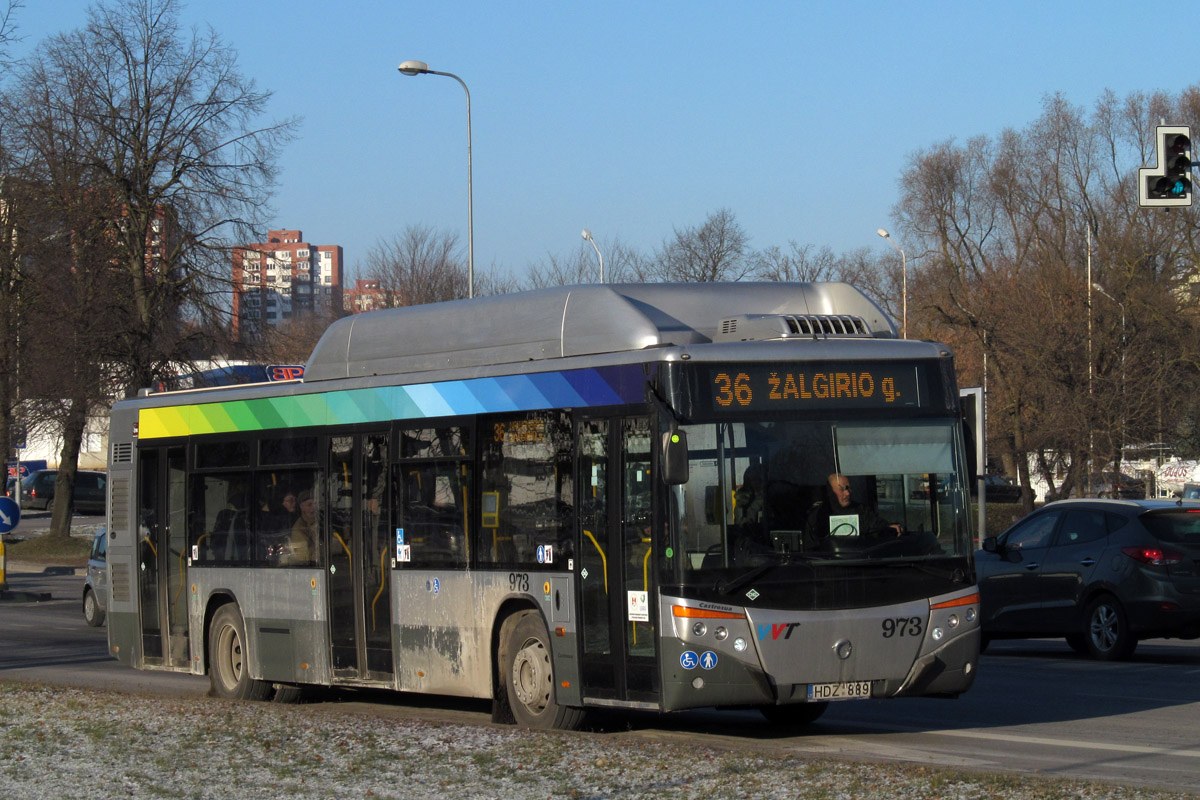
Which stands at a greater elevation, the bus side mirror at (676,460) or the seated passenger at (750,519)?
the bus side mirror at (676,460)

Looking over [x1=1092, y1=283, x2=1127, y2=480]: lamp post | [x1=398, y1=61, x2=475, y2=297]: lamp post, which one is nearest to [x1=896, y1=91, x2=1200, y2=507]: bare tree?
[x1=1092, y1=283, x2=1127, y2=480]: lamp post

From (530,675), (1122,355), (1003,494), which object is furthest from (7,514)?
(1003,494)

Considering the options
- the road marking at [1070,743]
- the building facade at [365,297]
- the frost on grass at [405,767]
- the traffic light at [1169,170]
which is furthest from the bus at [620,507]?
the building facade at [365,297]

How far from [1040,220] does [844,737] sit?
43.3 meters

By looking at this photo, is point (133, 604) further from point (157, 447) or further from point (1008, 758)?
point (1008, 758)

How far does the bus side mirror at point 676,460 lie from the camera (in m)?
9.27

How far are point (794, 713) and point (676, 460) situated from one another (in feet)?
10.2

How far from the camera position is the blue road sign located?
27.7 meters

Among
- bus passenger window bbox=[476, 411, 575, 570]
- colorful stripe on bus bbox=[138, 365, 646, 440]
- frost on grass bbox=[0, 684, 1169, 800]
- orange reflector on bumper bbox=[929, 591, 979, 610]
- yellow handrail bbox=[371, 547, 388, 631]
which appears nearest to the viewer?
frost on grass bbox=[0, 684, 1169, 800]

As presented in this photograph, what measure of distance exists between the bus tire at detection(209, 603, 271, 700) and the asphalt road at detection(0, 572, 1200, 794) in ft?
2.24

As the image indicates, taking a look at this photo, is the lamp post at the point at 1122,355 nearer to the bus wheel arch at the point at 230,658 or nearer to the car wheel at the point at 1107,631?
the car wheel at the point at 1107,631

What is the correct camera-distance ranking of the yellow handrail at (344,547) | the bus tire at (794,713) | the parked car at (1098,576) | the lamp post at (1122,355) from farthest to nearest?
the lamp post at (1122,355) → the parked car at (1098,576) → the yellow handrail at (344,547) → the bus tire at (794,713)

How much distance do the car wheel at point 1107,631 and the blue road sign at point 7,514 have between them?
20.0m

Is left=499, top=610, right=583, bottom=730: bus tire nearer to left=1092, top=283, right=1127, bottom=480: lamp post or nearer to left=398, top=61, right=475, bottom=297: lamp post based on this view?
left=398, top=61, right=475, bottom=297: lamp post
